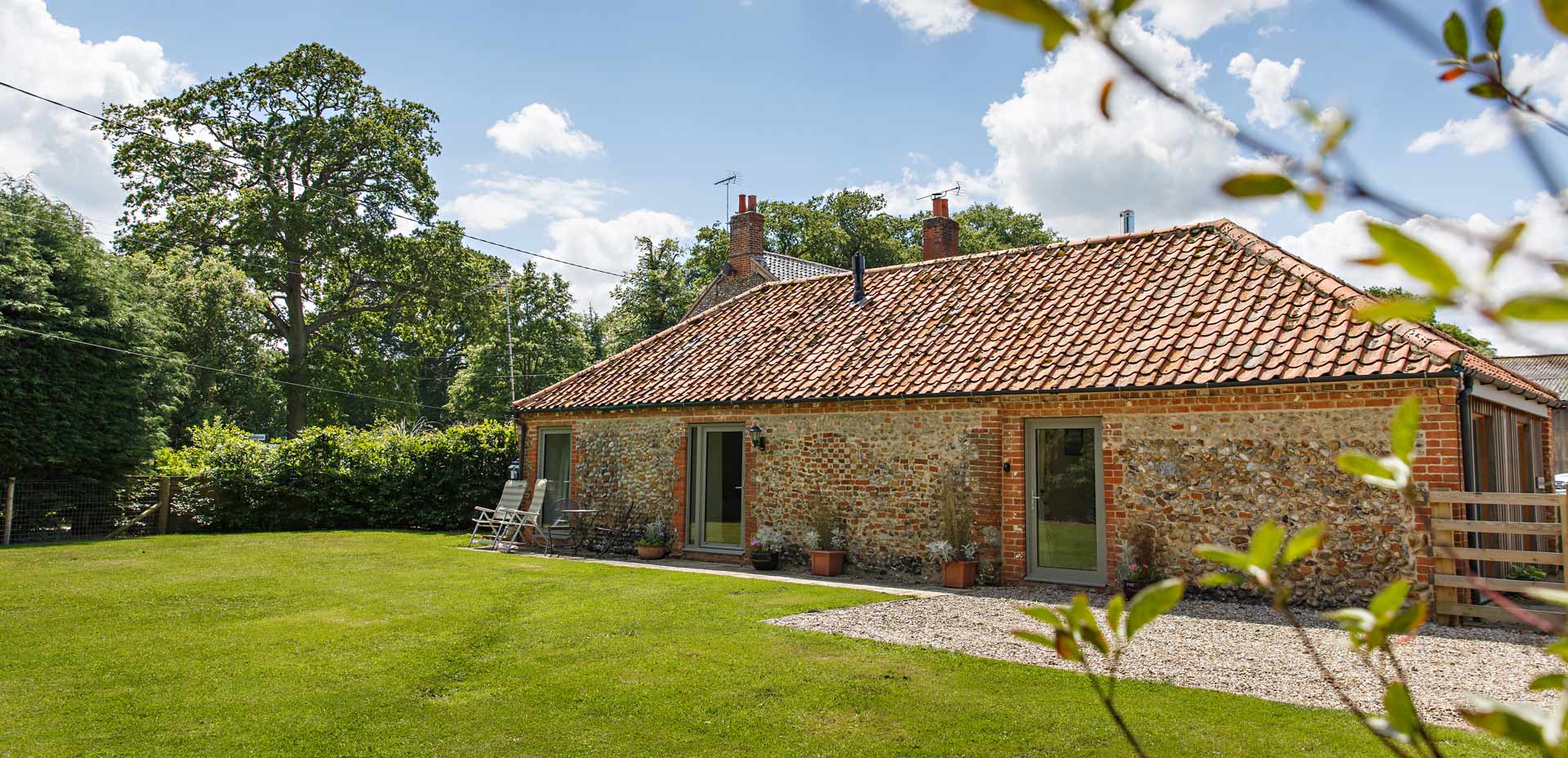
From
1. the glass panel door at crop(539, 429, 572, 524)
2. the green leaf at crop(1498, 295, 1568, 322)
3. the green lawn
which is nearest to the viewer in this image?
the green leaf at crop(1498, 295, 1568, 322)

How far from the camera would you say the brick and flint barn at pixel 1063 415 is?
9188mm

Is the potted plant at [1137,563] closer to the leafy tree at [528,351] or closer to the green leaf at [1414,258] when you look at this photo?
the green leaf at [1414,258]

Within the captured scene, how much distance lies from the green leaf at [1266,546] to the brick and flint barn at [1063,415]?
27.9 ft

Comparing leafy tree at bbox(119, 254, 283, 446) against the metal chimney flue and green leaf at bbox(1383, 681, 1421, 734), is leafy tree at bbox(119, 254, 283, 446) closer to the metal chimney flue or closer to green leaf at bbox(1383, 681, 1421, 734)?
the metal chimney flue

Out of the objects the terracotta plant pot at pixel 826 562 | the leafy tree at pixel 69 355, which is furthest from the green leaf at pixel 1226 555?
the leafy tree at pixel 69 355

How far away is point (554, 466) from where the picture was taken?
1684 centimetres

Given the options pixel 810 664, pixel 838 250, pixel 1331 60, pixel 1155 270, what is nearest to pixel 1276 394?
pixel 1155 270

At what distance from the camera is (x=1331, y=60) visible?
1.35 meters

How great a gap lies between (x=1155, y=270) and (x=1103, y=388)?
333cm

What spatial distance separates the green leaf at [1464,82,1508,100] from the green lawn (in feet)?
14.3

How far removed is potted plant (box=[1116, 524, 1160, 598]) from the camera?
9.84 metres

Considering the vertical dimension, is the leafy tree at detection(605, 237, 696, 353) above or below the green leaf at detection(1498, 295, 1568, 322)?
above

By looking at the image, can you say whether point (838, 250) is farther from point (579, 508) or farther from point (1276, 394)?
point (1276, 394)

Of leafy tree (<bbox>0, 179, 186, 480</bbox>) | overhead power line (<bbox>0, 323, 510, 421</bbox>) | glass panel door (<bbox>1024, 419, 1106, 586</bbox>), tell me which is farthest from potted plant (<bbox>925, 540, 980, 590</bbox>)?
overhead power line (<bbox>0, 323, 510, 421</bbox>)
